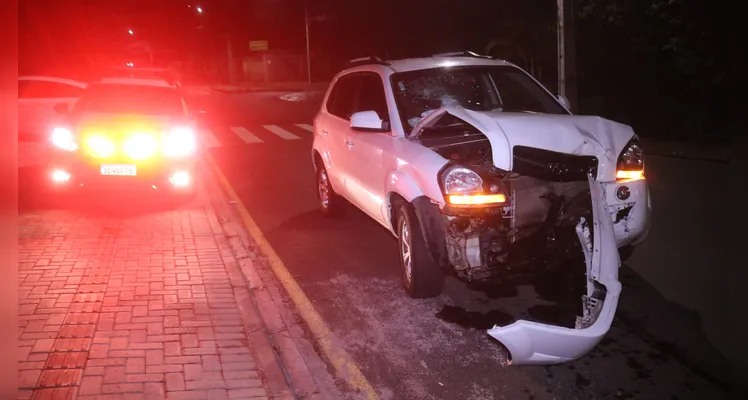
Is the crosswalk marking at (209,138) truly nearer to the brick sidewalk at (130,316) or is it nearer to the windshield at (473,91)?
the brick sidewalk at (130,316)

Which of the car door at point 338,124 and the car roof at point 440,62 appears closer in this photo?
the car roof at point 440,62

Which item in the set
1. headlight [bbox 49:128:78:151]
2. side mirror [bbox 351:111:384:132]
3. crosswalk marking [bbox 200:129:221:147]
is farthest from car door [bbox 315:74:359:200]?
crosswalk marking [bbox 200:129:221:147]

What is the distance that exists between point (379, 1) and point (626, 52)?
3000 cm

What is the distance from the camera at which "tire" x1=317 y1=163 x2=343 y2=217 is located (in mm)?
9172

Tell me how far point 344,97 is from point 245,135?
12210 mm

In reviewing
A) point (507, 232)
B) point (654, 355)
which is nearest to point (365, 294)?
point (507, 232)

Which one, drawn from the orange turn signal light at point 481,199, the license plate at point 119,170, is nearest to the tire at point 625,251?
the orange turn signal light at point 481,199

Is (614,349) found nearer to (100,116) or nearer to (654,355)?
(654,355)

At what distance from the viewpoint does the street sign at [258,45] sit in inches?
2391

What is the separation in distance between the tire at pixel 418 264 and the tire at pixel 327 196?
299 centimetres

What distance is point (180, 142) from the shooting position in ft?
32.2

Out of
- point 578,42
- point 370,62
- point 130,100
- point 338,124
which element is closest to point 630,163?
point 370,62

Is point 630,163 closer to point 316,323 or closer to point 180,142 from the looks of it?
point 316,323

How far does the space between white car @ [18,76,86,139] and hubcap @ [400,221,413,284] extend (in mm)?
7241
